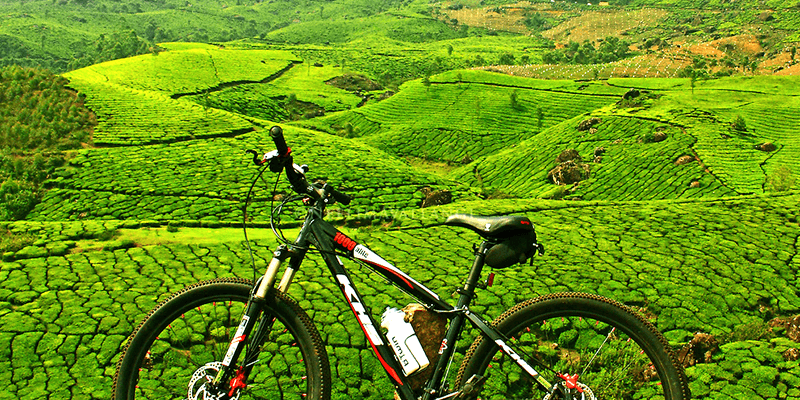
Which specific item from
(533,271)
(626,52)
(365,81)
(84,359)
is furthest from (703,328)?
(626,52)

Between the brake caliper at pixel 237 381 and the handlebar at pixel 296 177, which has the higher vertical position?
the handlebar at pixel 296 177

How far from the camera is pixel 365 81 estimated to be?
89000mm

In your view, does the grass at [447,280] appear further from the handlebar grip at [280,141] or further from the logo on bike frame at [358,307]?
the handlebar grip at [280,141]

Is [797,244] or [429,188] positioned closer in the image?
[797,244]

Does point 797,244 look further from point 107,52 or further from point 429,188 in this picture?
point 107,52

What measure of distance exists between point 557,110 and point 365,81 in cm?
4197

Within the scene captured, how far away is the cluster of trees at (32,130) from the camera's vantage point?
25.8 metres

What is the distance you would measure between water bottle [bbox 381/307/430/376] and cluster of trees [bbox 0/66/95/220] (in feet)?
94.5

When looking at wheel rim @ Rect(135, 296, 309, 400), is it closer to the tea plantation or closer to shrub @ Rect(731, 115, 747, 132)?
the tea plantation

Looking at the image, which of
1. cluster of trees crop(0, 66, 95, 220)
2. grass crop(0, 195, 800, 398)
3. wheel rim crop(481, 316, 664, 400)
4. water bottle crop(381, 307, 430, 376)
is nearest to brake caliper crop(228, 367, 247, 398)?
water bottle crop(381, 307, 430, 376)

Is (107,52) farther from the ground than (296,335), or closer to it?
farther from the ground

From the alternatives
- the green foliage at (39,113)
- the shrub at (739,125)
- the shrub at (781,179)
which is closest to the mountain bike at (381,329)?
the shrub at (781,179)

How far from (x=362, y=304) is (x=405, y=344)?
19.5 inches

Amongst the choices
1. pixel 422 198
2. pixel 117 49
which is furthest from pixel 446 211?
pixel 117 49
